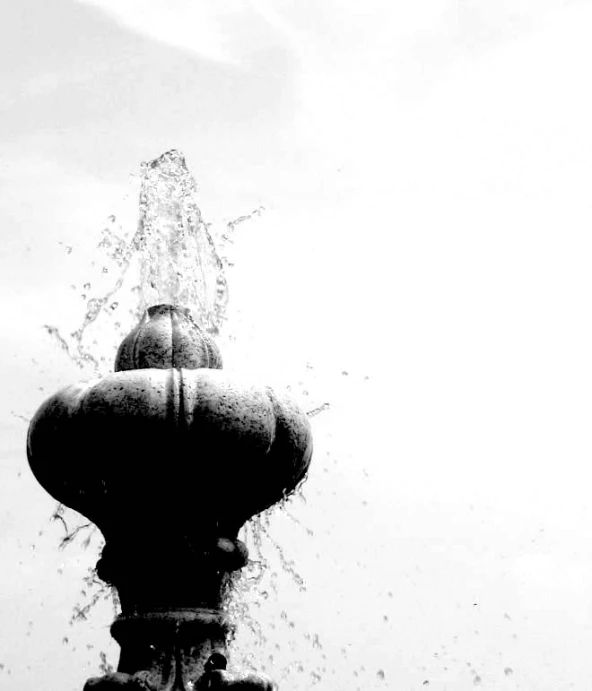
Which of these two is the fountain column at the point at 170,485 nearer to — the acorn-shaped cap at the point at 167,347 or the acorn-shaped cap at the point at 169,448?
the acorn-shaped cap at the point at 169,448

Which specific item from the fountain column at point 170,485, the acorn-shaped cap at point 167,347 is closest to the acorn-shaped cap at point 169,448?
the fountain column at point 170,485

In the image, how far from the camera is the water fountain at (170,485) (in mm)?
5969

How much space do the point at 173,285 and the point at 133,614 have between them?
2507 millimetres

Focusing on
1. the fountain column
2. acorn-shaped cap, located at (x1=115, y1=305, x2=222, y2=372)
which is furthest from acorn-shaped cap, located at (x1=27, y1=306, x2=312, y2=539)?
acorn-shaped cap, located at (x1=115, y1=305, x2=222, y2=372)

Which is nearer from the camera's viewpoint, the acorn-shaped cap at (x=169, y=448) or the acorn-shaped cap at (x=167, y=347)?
the acorn-shaped cap at (x=169, y=448)

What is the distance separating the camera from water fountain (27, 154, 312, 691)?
235 inches

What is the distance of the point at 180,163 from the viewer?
902cm

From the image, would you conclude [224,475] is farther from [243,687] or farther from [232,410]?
[243,687]

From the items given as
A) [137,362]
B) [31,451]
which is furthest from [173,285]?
[31,451]

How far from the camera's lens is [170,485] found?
6141 millimetres

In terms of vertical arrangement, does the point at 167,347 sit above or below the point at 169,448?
above

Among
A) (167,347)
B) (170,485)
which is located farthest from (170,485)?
(167,347)

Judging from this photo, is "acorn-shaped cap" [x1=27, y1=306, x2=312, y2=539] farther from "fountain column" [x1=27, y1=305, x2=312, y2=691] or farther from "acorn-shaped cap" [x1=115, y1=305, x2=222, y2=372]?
"acorn-shaped cap" [x1=115, y1=305, x2=222, y2=372]

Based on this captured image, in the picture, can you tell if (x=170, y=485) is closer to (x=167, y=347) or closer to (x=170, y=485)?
(x=170, y=485)
